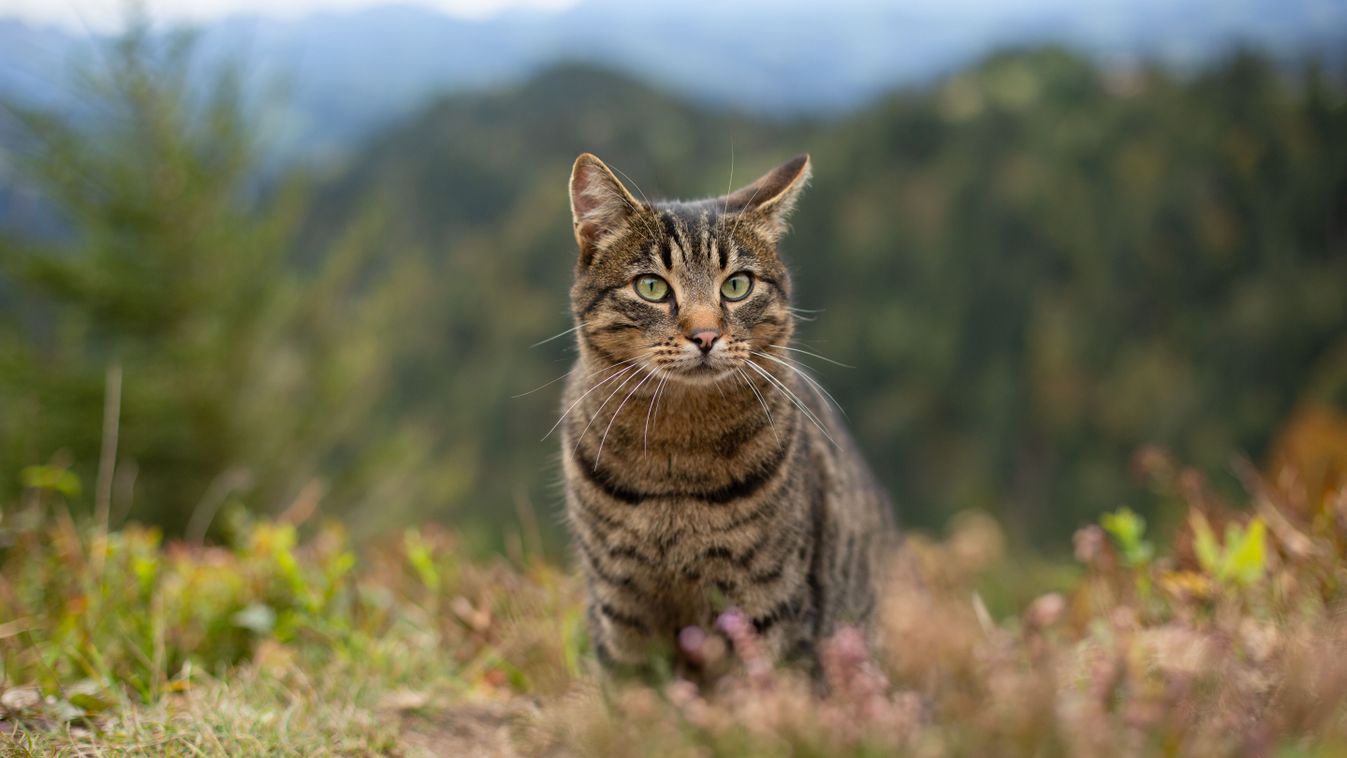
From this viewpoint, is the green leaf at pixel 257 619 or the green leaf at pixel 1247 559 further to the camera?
the green leaf at pixel 257 619

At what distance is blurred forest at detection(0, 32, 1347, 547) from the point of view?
10695 millimetres

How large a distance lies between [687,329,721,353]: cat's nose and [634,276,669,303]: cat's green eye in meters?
0.24

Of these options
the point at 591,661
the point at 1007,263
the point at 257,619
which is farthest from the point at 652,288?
the point at 1007,263

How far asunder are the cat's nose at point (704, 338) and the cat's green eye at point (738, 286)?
0.26m

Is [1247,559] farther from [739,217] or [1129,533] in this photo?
[739,217]

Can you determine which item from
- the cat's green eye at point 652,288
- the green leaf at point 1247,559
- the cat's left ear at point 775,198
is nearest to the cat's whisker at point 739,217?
the cat's left ear at point 775,198

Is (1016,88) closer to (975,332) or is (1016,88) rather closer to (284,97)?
(975,332)

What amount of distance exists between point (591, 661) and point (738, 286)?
1295 mm

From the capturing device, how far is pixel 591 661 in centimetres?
303

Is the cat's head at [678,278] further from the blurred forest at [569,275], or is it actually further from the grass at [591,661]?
the grass at [591,661]

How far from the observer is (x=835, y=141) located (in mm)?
60812

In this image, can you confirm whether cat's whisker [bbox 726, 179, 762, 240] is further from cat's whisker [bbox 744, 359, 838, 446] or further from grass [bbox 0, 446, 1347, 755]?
grass [bbox 0, 446, 1347, 755]

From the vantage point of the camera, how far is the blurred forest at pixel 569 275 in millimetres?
10695

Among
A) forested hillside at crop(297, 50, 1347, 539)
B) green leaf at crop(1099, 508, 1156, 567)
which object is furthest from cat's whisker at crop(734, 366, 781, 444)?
forested hillside at crop(297, 50, 1347, 539)
